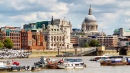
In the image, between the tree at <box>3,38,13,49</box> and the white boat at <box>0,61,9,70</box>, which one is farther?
the tree at <box>3,38,13,49</box>

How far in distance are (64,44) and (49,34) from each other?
6423 mm

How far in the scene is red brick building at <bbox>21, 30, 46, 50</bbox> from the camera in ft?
509

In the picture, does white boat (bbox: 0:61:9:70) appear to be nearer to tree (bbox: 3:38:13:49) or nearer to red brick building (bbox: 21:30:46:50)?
tree (bbox: 3:38:13:49)

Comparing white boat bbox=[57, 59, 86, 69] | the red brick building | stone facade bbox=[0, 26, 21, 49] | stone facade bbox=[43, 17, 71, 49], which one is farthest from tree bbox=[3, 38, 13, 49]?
white boat bbox=[57, 59, 86, 69]

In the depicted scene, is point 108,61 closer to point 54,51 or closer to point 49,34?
point 54,51

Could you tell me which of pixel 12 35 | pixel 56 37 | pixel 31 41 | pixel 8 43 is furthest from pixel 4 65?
pixel 56 37

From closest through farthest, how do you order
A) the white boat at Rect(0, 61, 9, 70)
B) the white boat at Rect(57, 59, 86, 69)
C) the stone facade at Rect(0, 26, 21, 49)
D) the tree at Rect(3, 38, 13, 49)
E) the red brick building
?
the white boat at Rect(0, 61, 9, 70) → the white boat at Rect(57, 59, 86, 69) → the tree at Rect(3, 38, 13, 49) → the stone facade at Rect(0, 26, 21, 49) → the red brick building

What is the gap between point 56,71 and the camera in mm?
71500

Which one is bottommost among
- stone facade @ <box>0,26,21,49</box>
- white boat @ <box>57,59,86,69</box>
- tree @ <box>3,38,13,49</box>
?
white boat @ <box>57,59,86,69</box>

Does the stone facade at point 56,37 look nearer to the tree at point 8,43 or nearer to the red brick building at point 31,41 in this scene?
the red brick building at point 31,41

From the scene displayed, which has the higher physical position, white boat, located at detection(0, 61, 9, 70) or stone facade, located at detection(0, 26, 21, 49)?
stone facade, located at detection(0, 26, 21, 49)

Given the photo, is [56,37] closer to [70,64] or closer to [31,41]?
[31,41]

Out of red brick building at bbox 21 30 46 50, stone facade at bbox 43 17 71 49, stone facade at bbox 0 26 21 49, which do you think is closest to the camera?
stone facade at bbox 0 26 21 49

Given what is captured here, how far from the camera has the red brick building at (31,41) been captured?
155000mm
